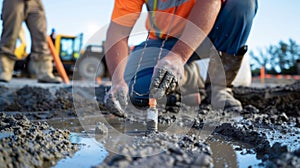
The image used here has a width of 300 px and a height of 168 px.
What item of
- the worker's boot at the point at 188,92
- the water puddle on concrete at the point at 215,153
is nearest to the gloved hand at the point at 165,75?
the water puddle on concrete at the point at 215,153

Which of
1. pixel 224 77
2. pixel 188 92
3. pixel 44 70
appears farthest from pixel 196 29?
pixel 44 70

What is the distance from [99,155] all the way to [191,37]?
803mm

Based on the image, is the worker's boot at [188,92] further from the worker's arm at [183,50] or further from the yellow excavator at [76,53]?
the yellow excavator at [76,53]

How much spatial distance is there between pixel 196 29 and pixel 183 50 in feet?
0.54

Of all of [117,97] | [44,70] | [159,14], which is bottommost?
[117,97]

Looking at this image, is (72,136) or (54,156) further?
(72,136)

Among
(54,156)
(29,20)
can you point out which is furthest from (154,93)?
(29,20)

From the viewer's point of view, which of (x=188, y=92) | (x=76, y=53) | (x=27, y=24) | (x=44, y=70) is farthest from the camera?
(x=76, y=53)

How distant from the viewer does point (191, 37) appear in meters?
1.71

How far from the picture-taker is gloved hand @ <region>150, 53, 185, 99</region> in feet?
4.92

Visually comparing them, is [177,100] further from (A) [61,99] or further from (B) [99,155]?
(B) [99,155]

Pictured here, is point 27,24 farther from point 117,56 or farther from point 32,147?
point 32,147

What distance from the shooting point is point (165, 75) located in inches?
59.2

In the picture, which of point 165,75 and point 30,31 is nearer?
point 165,75
